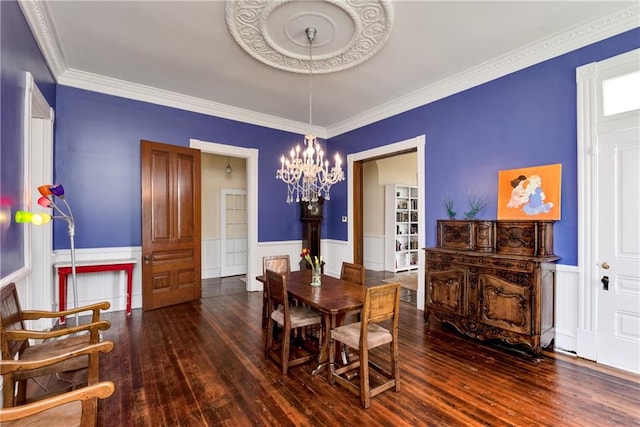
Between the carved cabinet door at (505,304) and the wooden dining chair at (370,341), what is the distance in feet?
4.32

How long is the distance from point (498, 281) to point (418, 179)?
6.34 ft

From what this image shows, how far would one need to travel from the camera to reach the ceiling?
107 inches

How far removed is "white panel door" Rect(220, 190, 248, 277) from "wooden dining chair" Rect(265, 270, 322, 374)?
13.2 feet

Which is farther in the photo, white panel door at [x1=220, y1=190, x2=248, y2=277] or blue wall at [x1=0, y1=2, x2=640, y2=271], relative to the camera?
white panel door at [x1=220, y1=190, x2=248, y2=277]

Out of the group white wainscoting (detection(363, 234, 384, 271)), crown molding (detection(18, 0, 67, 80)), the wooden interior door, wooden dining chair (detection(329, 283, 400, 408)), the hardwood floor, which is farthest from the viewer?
white wainscoting (detection(363, 234, 384, 271))

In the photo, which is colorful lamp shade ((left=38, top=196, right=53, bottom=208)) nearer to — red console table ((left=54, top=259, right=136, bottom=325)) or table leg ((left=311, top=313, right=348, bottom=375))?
red console table ((left=54, top=259, right=136, bottom=325))

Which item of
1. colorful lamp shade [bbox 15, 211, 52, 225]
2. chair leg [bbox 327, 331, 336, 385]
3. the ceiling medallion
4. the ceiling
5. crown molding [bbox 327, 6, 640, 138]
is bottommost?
chair leg [bbox 327, 331, 336, 385]

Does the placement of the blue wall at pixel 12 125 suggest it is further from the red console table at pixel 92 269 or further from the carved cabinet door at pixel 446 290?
the carved cabinet door at pixel 446 290

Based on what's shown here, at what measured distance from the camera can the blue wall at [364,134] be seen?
284 centimetres

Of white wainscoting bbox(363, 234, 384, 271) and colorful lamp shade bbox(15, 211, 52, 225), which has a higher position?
colorful lamp shade bbox(15, 211, 52, 225)

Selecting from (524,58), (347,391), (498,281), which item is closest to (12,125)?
(347,391)

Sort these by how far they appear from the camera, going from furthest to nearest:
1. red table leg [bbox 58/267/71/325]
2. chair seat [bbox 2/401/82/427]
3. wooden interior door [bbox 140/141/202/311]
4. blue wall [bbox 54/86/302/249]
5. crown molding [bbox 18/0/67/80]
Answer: wooden interior door [bbox 140/141/202/311] → blue wall [bbox 54/86/302/249] → red table leg [bbox 58/267/71/325] → crown molding [bbox 18/0/67/80] → chair seat [bbox 2/401/82/427]

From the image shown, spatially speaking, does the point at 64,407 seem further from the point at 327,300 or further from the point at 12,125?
the point at 12,125

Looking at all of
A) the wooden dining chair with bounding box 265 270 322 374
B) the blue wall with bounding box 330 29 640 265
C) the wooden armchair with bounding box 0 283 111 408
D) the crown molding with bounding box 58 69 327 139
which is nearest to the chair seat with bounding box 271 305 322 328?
the wooden dining chair with bounding box 265 270 322 374
